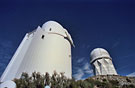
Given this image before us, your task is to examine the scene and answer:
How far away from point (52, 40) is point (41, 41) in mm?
1094

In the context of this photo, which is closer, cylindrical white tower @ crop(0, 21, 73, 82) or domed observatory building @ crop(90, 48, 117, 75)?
cylindrical white tower @ crop(0, 21, 73, 82)

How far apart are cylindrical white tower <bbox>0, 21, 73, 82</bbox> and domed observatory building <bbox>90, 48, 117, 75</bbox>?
7.47 m

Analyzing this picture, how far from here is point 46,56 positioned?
8.34 m

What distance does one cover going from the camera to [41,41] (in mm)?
9438

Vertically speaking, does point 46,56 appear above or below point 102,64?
below

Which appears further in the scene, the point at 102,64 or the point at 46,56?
the point at 102,64

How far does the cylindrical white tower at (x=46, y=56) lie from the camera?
7.95 meters

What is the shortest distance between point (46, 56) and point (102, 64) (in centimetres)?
1022

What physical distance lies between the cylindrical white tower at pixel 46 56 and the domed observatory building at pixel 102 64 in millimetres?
7465

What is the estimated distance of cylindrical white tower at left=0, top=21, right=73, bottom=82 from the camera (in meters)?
7.95

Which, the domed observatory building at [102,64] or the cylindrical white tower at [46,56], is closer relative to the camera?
the cylindrical white tower at [46,56]

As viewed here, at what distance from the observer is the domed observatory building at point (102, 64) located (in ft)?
48.2

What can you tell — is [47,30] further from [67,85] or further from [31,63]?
[67,85]

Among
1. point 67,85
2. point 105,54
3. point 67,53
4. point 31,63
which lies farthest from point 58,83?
point 105,54
